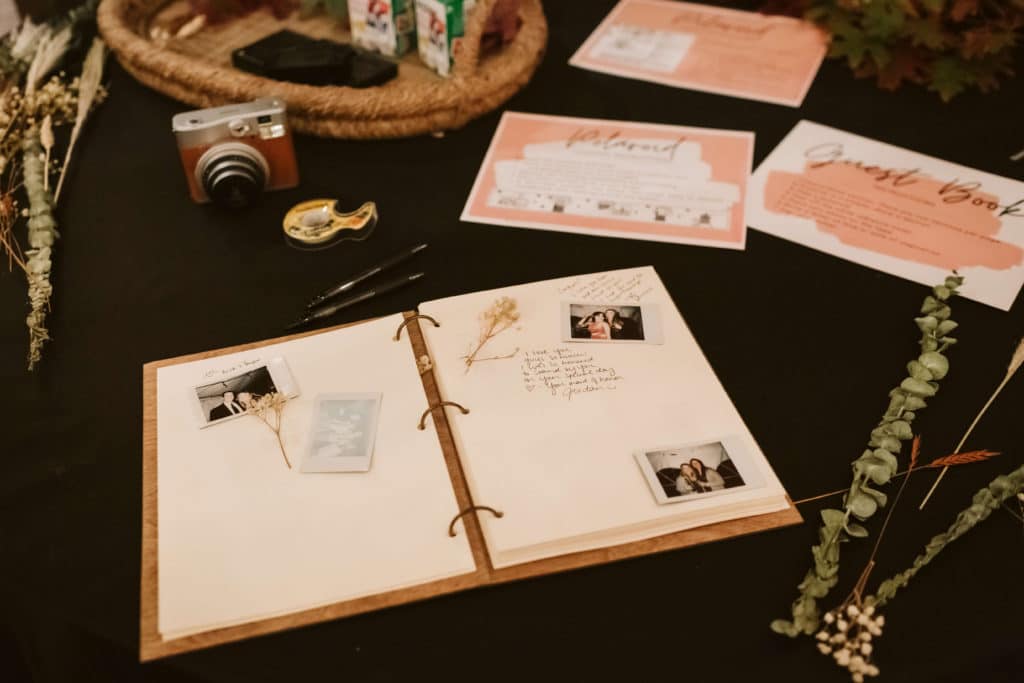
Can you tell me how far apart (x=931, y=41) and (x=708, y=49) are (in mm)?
329

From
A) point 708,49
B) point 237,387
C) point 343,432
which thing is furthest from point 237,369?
point 708,49

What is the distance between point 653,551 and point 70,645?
488mm

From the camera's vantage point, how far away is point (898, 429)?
77 cm

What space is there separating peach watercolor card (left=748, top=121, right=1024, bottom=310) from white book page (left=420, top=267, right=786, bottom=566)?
0.83 ft

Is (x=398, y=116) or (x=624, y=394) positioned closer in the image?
(x=624, y=394)

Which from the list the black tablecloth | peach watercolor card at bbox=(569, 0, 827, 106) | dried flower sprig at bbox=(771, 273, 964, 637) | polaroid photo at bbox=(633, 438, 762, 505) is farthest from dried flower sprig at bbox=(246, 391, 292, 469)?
peach watercolor card at bbox=(569, 0, 827, 106)

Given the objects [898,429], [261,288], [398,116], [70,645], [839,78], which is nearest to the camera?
[70,645]

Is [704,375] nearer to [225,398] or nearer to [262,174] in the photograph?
[225,398]

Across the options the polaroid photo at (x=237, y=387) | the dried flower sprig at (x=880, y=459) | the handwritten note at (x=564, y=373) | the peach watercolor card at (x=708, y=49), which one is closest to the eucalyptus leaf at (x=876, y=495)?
the dried flower sprig at (x=880, y=459)

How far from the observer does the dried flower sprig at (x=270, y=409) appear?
2.52ft

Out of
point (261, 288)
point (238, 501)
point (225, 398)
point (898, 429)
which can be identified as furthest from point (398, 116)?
point (898, 429)

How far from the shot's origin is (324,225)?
3.25 feet

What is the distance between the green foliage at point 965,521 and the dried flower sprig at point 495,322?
40 cm

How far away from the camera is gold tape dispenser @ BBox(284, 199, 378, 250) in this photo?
98 cm
